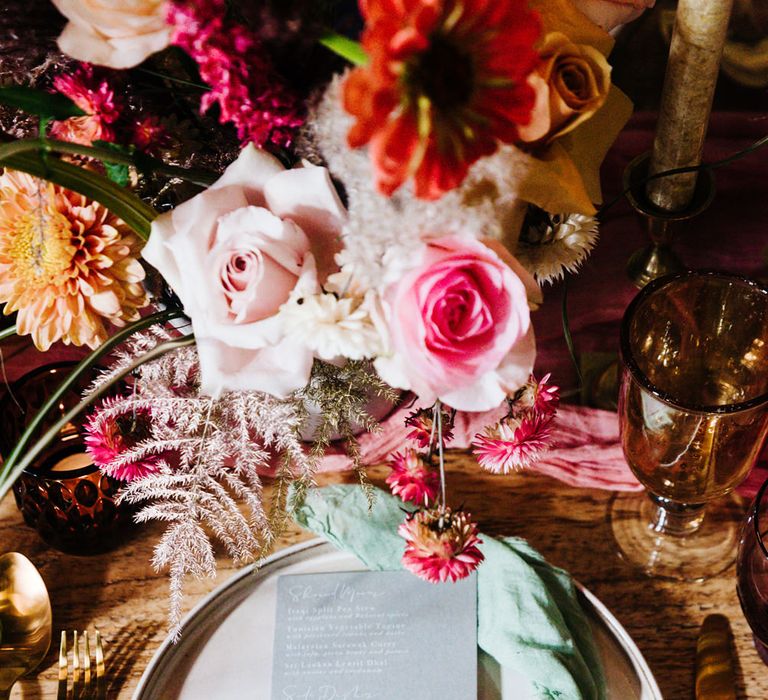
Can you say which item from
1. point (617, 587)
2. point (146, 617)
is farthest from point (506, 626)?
point (146, 617)

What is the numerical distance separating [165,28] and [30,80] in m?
0.13

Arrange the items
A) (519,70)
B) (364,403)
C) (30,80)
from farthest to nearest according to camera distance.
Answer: (364,403) < (30,80) < (519,70)

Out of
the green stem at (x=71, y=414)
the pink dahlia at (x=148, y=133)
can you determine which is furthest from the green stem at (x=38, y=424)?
the pink dahlia at (x=148, y=133)

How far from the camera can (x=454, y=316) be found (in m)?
0.42

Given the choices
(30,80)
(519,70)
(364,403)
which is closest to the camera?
(519,70)

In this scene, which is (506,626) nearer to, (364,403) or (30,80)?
(364,403)

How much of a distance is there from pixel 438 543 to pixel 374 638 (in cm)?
15

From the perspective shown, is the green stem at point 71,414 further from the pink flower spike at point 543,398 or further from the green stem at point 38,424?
the pink flower spike at point 543,398

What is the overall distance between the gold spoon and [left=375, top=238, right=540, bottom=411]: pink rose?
1.24ft

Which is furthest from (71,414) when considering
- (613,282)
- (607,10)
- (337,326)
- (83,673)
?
(613,282)

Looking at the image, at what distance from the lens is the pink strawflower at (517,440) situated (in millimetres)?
549

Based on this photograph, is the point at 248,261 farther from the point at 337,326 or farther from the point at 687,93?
the point at 687,93

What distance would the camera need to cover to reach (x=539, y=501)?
2.31 feet

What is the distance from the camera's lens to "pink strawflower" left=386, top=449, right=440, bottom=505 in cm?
55
